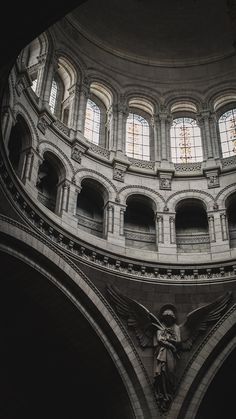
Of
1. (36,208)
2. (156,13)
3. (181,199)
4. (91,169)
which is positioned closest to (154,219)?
(181,199)

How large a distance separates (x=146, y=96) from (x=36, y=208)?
10.8m

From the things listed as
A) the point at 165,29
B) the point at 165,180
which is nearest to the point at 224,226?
the point at 165,180

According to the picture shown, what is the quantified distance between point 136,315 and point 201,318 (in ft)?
7.41

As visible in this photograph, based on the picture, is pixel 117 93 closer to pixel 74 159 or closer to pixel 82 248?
pixel 74 159

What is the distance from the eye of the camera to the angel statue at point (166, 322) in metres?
20.9

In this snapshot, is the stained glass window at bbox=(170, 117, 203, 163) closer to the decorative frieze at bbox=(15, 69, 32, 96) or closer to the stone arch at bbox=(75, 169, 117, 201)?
the stone arch at bbox=(75, 169, 117, 201)

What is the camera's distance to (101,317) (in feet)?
68.4

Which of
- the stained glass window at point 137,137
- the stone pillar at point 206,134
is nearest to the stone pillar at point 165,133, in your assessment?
the stained glass window at point 137,137

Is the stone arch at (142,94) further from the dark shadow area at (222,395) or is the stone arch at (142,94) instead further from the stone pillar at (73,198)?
the dark shadow area at (222,395)

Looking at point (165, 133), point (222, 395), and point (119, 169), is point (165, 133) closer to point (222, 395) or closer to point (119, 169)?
point (119, 169)

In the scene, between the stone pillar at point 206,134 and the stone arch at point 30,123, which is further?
the stone pillar at point 206,134

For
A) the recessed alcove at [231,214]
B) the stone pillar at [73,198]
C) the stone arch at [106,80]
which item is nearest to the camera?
the stone pillar at [73,198]

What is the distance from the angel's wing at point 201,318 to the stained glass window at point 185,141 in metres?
7.87

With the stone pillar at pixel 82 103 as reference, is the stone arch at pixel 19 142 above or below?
below
